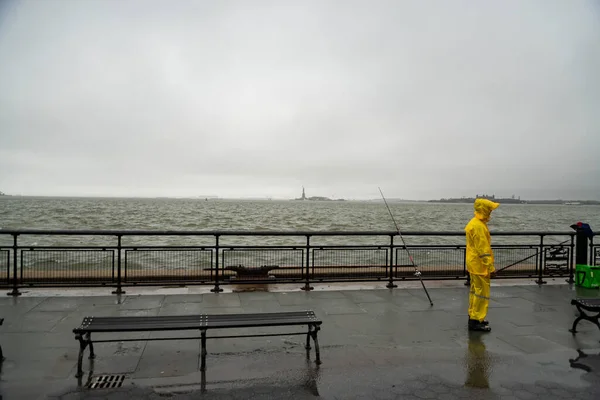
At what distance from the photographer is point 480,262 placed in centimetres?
607

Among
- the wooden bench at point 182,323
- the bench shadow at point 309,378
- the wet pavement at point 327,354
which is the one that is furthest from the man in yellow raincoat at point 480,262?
the bench shadow at point 309,378

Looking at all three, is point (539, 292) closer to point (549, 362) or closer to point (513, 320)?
point (513, 320)

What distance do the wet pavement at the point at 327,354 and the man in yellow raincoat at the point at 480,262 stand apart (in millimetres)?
264

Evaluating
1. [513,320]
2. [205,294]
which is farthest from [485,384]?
[205,294]

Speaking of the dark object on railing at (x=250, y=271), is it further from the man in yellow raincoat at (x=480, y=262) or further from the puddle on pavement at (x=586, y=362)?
the puddle on pavement at (x=586, y=362)

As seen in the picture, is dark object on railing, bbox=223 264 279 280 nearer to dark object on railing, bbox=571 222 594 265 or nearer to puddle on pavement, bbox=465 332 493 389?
puddle on pavement, bbox=465 332 493 389

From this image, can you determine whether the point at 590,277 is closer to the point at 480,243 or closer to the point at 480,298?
the point at 480,298

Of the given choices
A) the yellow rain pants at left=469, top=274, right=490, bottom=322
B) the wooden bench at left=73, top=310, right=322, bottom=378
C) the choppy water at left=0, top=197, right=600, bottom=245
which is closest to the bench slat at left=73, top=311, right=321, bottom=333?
the wooden bench at left=73, top=310, right=322, bottom=378

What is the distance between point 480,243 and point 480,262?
284mm

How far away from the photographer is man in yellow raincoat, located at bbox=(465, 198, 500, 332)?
237 inches

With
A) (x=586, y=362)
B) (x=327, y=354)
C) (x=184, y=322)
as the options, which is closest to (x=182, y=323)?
(x=184, y=322)

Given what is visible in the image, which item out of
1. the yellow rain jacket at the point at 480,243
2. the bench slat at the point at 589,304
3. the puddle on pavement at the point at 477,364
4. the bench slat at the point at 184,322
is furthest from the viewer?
the yellow rain jacket at the point at 480,243

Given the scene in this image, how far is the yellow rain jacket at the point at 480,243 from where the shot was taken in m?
6.02

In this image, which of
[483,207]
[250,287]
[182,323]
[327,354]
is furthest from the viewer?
[250,287]
